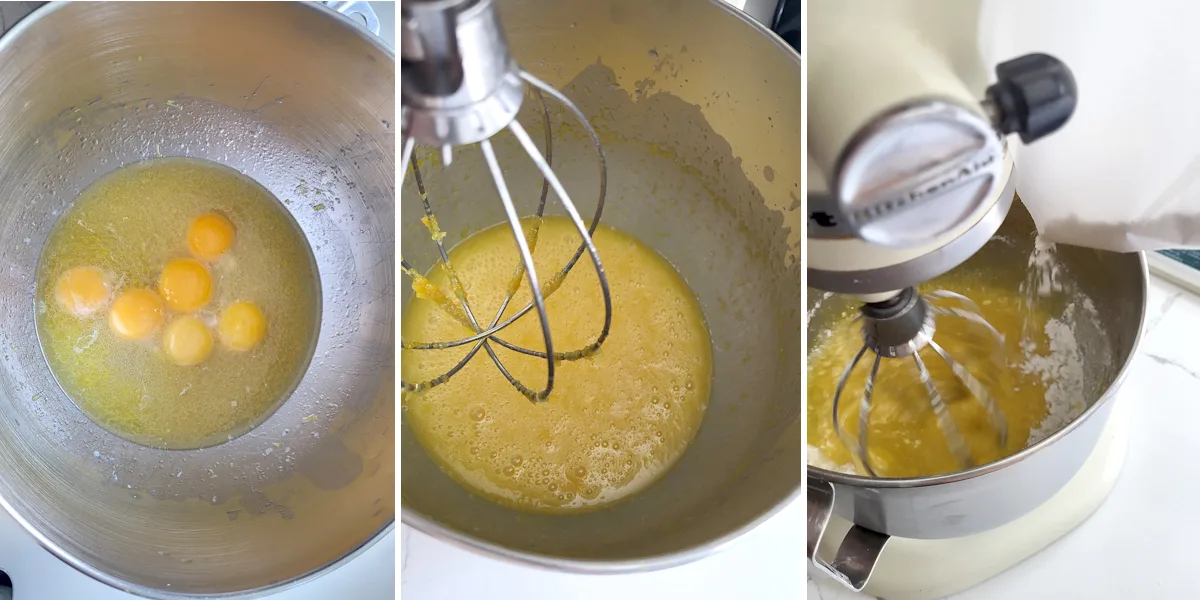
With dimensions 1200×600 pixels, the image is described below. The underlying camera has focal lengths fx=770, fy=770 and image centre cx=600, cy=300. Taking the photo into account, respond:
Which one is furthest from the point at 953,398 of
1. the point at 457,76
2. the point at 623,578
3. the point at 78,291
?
the point at 78,291

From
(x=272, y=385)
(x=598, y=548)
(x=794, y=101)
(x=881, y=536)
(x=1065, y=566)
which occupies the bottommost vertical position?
(x=1065, y=566)

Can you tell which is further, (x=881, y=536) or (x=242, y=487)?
(x=242, y=487)

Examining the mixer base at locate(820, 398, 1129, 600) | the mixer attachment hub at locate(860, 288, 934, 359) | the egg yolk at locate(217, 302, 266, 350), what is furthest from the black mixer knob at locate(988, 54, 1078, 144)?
the egg yolk at locate(217, 302, 266, 350)

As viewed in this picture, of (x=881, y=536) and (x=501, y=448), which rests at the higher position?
(x=501, y=448)

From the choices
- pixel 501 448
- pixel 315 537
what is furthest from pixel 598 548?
pixel 315 537

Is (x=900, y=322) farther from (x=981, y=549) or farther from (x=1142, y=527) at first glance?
(x=1142, y=527)

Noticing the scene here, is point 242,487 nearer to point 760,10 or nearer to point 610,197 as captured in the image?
point 610,197

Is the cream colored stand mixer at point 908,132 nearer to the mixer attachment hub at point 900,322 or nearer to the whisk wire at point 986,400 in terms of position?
the mixer attachment hub at point 900,322
